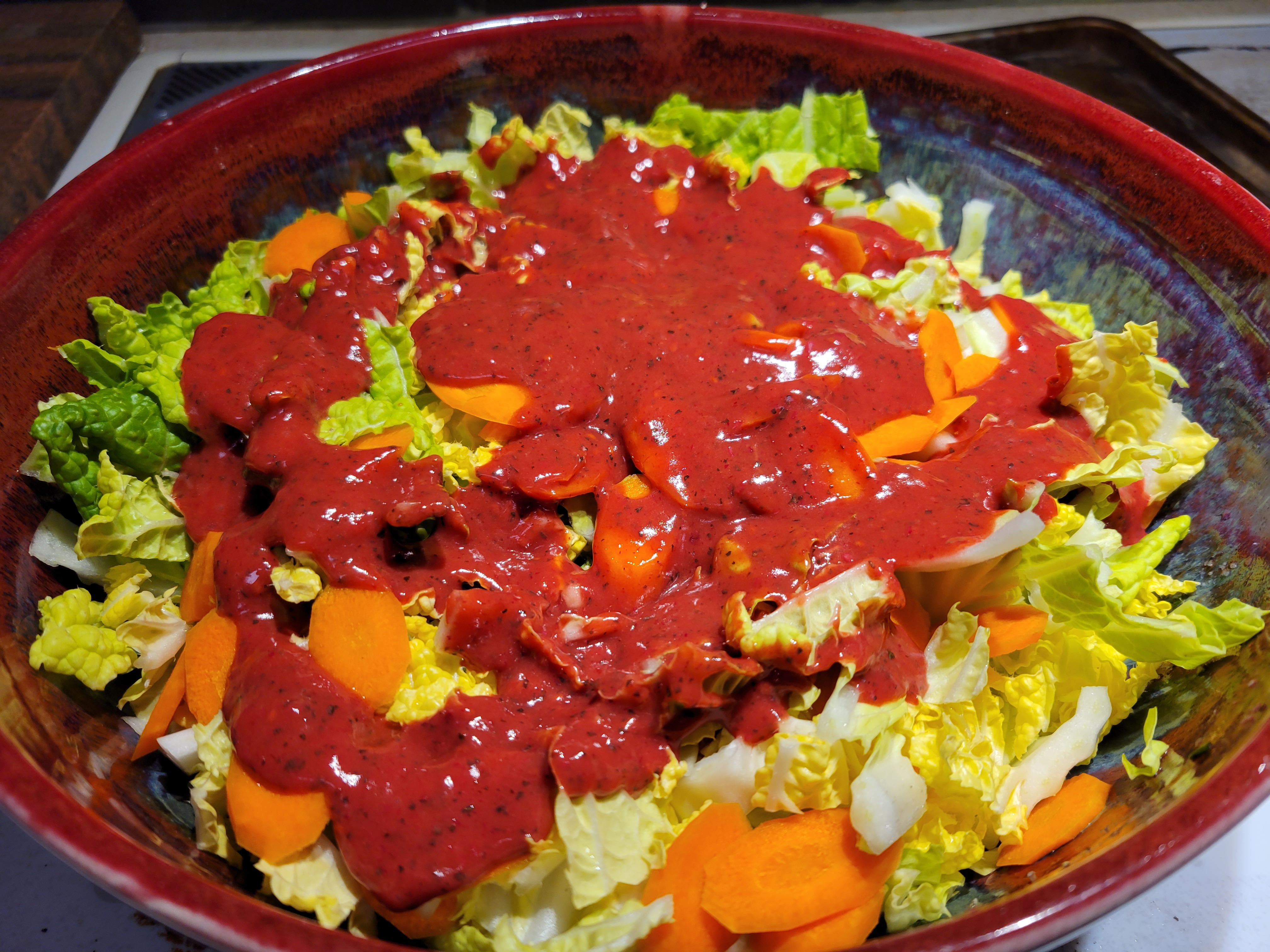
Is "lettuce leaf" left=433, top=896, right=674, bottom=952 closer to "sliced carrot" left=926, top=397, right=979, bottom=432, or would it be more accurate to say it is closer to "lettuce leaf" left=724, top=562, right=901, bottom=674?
"lettuce leaf" left=724, top=562, right=901, bottom=674

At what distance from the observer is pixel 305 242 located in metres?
2.45

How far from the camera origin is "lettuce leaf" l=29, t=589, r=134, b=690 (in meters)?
1.66

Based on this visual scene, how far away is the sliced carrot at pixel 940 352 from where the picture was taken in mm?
2090

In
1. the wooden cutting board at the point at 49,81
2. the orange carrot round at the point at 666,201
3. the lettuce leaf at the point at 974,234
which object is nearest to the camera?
the orange carrot round at the point at 666,201

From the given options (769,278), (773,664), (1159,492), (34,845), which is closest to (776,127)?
(769,278)

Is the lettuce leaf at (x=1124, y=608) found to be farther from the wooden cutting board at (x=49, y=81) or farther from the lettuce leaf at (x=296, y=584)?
the wooden cutting board at (x=49, y=81)

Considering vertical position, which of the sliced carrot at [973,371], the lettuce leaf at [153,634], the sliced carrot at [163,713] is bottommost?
the sliced carrot at [163,713]

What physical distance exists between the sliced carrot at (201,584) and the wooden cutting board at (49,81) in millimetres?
1910

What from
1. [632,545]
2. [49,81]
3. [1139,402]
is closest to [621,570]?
[632,545]

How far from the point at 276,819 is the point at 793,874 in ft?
2.93

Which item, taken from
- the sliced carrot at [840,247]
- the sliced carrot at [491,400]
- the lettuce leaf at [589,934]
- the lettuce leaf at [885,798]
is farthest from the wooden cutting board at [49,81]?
the lettuce leaf at [885,798]

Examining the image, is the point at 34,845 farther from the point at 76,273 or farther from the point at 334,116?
the point at 334,116

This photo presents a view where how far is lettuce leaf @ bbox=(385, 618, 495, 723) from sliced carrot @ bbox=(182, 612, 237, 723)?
354 mm

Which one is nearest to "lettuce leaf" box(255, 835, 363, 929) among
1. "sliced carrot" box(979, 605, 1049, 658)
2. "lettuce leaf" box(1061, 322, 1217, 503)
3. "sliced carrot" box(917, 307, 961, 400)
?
"sliced carrot" box(979, 605, 1049, 658)
